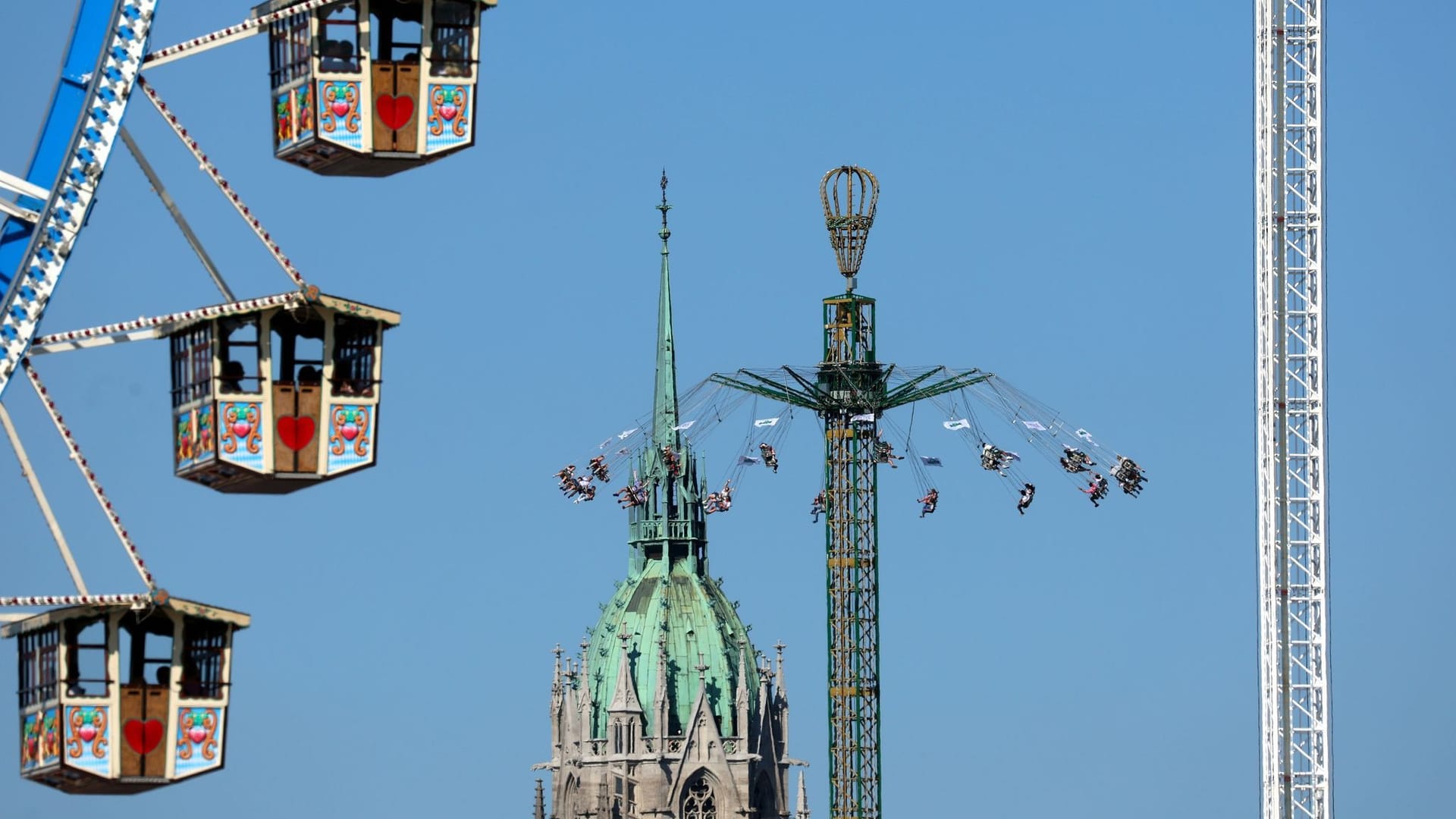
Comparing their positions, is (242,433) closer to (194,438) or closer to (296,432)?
(194,438)

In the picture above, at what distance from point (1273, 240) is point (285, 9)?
85.9 meters

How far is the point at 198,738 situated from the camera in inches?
2692

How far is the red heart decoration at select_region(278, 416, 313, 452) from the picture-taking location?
231 ft

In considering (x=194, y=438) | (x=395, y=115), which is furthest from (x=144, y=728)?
(x=395, y=115)

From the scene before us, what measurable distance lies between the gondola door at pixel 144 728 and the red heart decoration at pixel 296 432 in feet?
15.4

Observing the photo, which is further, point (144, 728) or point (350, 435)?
point (350, 435)

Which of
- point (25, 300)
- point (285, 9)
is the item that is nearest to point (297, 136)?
point (285, 9)

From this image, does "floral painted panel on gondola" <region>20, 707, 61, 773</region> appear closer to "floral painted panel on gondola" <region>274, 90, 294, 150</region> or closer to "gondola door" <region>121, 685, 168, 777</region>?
"gondola door" <region>121, 685, 168, 777</region>

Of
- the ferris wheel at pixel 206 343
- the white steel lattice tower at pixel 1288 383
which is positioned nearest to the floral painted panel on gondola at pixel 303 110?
the ferris wheel at pixel 206 343

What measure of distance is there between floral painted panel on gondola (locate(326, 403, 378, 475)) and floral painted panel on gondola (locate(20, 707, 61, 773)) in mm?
6271

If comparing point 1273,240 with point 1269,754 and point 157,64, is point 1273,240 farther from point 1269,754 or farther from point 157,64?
point 157,64

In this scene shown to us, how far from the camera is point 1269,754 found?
150 metres

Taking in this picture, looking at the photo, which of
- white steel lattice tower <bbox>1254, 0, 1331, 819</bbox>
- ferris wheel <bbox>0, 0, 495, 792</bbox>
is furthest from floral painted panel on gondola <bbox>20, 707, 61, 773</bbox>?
white steel lattice tower <bbox>1254, 0, 1331, 819</bbox>

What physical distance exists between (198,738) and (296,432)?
522cm
